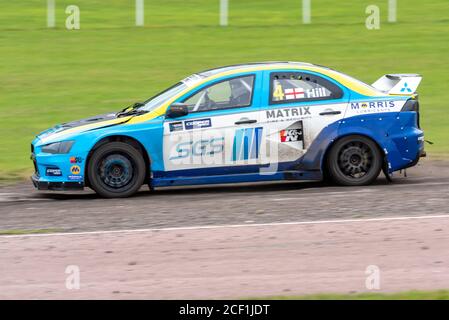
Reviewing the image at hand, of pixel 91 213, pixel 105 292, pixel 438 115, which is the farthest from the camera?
pixel 438 115

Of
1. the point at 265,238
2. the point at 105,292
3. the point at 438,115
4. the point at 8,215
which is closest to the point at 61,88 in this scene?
the point at 438,115

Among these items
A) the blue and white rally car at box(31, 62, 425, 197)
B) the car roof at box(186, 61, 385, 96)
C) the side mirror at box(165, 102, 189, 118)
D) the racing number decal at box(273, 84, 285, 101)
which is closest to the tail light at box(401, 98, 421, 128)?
the blue and white rally car at box(31, 62, 425, 197)

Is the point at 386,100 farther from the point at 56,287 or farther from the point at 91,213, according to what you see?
the point at 56,287

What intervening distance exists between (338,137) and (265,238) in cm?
301

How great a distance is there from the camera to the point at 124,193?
12.9 meters

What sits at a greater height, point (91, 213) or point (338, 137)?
point (338, 137)

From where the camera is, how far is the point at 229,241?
405 inches

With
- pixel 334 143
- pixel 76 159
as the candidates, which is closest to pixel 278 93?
pixel 334 143

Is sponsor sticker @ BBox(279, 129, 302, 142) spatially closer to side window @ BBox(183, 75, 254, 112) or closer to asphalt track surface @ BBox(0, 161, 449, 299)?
side window @ BBox(183, 75, 254, 112)

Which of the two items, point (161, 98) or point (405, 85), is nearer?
point (161, 98)

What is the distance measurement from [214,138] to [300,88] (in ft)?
4.11

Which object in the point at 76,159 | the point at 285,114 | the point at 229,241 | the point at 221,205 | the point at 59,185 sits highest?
the point at 285,114

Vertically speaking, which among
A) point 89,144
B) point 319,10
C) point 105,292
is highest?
point 319,10

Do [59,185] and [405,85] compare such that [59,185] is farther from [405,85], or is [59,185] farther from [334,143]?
[405,85]
